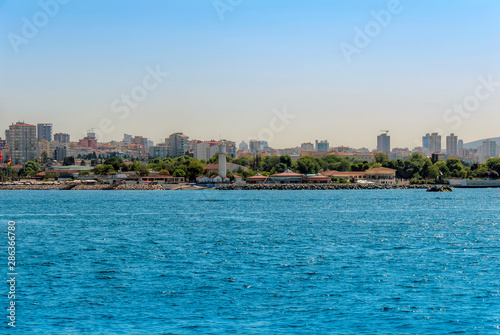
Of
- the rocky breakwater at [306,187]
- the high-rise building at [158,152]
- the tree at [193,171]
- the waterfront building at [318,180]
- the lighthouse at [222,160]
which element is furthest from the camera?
the high-rise building at [158,152]

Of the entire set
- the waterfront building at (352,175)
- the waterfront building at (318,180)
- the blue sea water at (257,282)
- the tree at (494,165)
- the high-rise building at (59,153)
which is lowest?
the blue sea water at (257,282)

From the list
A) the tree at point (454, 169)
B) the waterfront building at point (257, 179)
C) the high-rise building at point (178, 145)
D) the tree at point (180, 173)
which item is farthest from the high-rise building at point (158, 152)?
the tree at point (454, 169)

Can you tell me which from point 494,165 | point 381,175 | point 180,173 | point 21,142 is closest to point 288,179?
point 381,175

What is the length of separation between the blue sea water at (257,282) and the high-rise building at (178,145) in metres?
153

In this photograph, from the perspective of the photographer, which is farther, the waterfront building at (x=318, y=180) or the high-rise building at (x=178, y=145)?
the high-rise building at (x=178, y=145)

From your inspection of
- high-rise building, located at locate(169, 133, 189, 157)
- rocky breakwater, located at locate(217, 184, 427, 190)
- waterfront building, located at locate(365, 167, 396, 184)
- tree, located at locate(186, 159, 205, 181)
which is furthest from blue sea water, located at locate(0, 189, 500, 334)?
high-rise building, located at locate(169, 133, 189, 157)

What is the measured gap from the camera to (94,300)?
41.7 ft

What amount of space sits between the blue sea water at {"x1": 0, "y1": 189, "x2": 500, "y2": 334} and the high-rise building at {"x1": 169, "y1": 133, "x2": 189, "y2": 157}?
153m

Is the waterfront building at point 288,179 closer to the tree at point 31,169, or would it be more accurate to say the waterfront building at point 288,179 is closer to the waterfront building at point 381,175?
the waterfront building at point 381,175

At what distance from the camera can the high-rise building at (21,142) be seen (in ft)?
520

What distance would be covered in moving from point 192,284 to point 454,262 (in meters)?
8.29

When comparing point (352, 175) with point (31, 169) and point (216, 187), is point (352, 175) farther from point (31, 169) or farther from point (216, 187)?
point (31, 169)

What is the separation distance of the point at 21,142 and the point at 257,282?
521ft

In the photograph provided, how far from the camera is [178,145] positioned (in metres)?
179
